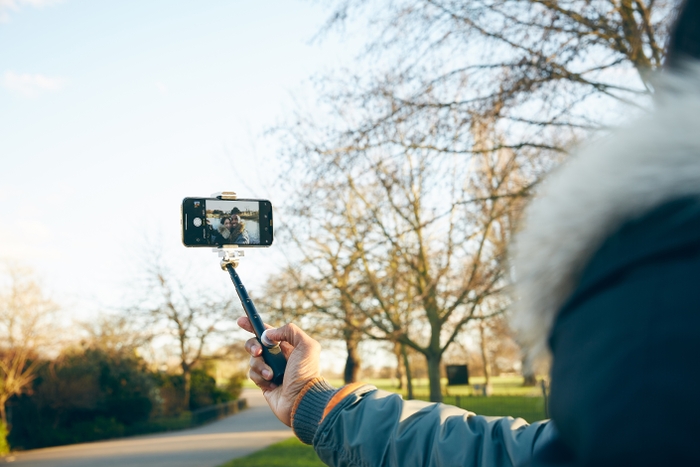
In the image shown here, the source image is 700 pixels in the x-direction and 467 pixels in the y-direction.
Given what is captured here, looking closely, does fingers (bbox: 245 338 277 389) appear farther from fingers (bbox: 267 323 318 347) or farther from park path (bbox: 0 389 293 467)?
park path (bbox: 0 389 293 467)

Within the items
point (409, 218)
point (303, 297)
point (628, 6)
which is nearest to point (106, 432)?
point (303, 297)

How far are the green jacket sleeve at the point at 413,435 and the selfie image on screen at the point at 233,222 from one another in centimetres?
73

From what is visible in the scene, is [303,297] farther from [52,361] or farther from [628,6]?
[52,361]

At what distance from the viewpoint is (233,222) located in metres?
2.23

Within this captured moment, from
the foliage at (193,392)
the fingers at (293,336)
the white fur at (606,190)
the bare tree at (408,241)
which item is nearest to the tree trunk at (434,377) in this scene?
the bare tree at (408,241)

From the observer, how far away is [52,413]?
19.6 meters

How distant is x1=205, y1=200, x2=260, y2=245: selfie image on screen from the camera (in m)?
2.18

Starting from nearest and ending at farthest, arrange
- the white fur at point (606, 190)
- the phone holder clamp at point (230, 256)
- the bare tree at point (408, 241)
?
the white fur at point (606, 190) < the phone holder clamp at point (230, 256) < the bare tree at point (408, 241)

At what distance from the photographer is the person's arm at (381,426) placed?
1.56 m

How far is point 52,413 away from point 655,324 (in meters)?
22.3

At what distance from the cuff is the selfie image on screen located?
0.61 metres

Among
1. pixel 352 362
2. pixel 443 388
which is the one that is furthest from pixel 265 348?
pixel 443 388

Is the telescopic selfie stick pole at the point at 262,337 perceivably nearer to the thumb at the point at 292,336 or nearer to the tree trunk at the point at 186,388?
the thumb at the point at 292,336

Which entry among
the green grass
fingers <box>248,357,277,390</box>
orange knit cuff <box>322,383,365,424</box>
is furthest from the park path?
orange knit cuff <box>322,383,365,424</box>
